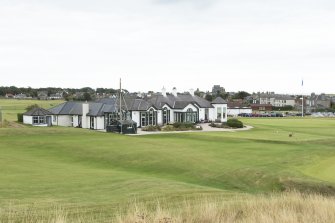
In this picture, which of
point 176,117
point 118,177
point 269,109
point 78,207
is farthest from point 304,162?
point 269,109

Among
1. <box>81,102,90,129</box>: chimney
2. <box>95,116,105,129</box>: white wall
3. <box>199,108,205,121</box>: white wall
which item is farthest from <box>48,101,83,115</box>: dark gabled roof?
<box>199,108,205,121</box>: white wall

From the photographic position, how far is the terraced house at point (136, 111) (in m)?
64.4

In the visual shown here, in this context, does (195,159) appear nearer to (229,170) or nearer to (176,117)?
(229,170)

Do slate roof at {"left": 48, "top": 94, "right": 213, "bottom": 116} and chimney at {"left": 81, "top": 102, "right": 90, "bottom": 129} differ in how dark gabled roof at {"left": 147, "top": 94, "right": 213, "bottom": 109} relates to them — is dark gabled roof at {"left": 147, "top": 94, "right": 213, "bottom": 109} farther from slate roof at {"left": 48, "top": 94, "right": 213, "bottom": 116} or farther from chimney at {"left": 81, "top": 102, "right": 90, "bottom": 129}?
chimney at {"left": 81, "top": 102, "right": 90, "bottom": 129}

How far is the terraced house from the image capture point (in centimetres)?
6444

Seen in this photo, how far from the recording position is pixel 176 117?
7519cm

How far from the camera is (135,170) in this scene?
27.5 m

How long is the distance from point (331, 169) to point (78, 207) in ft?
57.4

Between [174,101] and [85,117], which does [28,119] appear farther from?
[174,101]

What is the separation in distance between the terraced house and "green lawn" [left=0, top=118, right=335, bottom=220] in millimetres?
18842

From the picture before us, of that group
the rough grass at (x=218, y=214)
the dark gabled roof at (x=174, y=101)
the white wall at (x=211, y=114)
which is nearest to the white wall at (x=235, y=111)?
the white wall at (x=211, y=114)

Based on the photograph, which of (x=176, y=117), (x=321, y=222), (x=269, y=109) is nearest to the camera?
(x=321, y=222)

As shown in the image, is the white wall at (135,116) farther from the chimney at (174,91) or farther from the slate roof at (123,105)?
the chimney at (174,91)

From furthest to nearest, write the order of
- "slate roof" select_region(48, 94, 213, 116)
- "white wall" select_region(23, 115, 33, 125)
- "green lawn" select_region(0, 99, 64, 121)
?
"green lawn" select_region(0, 99, 64, 121), "slate roof" select_region(48, 94, 213, 116), "white wall" select_region(23, 115, 33, 125)
